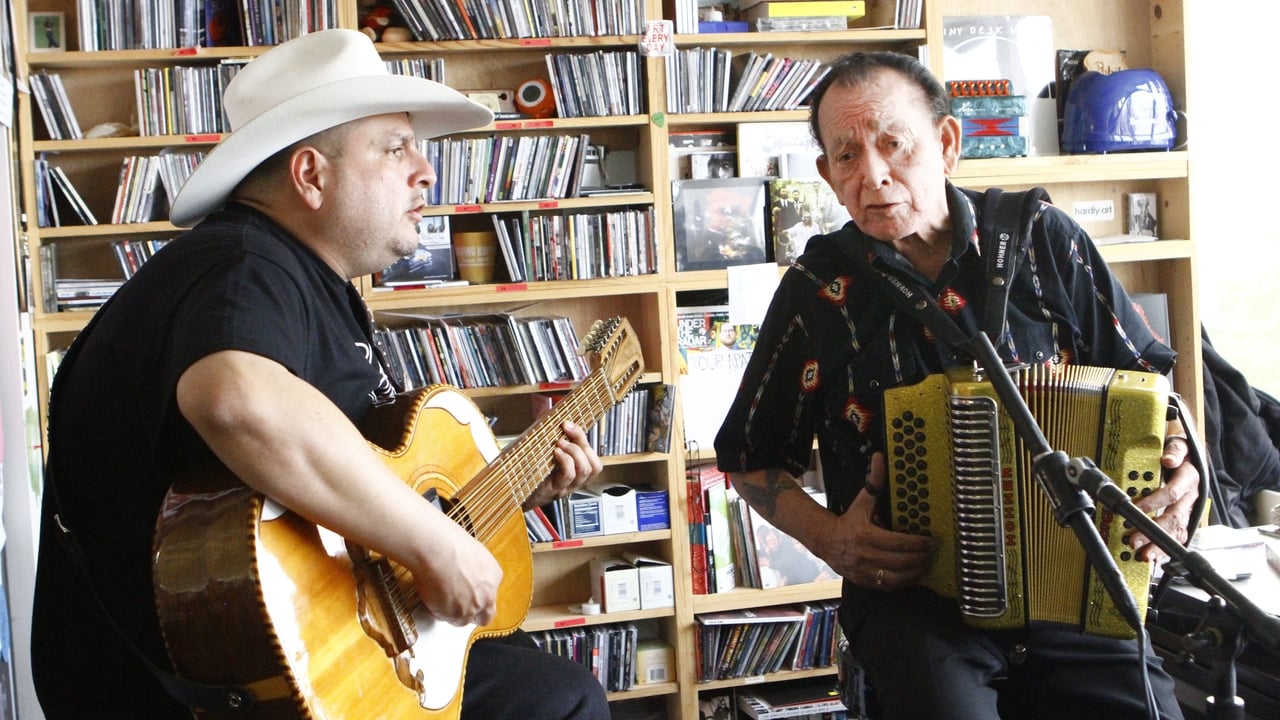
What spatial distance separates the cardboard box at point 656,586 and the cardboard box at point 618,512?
14 cm

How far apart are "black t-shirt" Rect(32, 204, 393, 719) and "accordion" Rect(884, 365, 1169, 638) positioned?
0.91m

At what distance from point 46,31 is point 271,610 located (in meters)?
2.62

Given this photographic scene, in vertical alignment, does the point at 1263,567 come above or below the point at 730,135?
below

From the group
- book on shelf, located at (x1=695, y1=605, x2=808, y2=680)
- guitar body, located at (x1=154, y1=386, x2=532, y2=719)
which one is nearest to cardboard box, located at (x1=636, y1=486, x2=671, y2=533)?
book on shelf, located at (x1=695, y1=605, x2=808, y2=680)

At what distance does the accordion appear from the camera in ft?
5.54

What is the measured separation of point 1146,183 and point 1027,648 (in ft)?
8.72

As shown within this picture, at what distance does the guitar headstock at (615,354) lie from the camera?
2420 millimetres

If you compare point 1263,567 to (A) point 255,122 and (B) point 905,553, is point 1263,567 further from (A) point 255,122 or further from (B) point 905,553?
(A) point 255,122

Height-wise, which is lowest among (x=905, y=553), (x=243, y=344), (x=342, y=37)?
(x=905, y=553)

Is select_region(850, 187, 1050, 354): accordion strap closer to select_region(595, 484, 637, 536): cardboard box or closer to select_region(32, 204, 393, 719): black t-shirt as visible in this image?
select_region(32, 204, 393, 719): black t-shirt

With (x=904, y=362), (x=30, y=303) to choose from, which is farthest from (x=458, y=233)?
(x=904, y=362)

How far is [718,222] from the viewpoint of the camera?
359cm

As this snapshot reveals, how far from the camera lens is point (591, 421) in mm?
2350

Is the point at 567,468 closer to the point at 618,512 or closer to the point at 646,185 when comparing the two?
the point at 618,512
